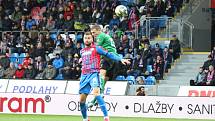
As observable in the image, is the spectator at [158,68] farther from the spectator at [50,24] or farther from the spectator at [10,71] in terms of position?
the spectator at [50,24]

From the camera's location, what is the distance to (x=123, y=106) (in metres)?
21.3

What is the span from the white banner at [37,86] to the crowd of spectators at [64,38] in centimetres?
187

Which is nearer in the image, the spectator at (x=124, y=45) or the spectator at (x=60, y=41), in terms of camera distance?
the spectator at (x=124, y=45)

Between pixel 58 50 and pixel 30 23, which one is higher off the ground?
pixel 30 23

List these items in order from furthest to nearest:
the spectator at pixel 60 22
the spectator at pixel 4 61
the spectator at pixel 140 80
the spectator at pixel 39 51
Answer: the spectator at pixel 60 22 → the spectator at pixel 4 61 → the spectator at pixel 39 51 → the spectator at pixel 140 80

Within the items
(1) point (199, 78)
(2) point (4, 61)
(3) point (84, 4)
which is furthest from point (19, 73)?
(1) point (199, 78)

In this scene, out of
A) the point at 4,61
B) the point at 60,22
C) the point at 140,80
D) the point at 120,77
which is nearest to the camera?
the point at 140,80

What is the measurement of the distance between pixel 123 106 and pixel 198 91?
3152 mm

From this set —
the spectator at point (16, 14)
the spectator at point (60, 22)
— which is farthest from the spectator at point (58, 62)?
the spectator at point (16, 14)

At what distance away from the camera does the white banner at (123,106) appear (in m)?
20.8

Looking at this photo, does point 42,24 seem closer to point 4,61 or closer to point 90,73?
point 4,61

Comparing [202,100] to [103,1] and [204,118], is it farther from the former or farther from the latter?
[103,1]

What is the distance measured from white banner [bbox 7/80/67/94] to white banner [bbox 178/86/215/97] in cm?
415

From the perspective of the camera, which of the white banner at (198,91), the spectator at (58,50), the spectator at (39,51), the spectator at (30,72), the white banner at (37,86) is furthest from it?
the spectator at (39,51)
